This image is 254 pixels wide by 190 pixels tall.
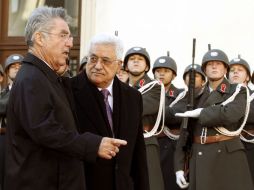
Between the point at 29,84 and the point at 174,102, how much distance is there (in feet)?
14.6

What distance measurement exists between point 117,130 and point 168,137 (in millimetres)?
3481

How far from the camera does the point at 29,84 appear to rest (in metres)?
3.28

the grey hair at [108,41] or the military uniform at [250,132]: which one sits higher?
the grey hair at [108,41]

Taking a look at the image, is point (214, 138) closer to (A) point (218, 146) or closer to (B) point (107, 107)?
(A) point (218, 146)

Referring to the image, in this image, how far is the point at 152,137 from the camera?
680 centimetres

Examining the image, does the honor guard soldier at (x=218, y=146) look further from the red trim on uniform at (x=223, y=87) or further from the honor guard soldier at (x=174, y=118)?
the honor guard soldier at (x=174, y=118)

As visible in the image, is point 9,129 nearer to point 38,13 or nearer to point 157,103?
point 38,13

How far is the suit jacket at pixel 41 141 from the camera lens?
10.5ft

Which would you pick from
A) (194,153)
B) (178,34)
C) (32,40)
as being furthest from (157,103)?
(32,40)

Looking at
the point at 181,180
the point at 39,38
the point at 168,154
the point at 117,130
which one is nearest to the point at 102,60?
the point at 117,130

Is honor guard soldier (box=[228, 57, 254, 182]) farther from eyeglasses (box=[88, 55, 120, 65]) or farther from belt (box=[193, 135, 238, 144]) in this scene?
eyeglasses (box=[88, 55, 120, 65])

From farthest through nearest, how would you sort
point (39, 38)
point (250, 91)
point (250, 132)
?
point (250, 91) → point (250, 132) → point (39, 38)

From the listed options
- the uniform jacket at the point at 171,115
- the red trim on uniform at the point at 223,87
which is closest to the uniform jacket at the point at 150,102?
the uniform jacket at the point at 171,115

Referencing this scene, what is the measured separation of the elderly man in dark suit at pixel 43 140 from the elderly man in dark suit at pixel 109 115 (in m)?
0.55
